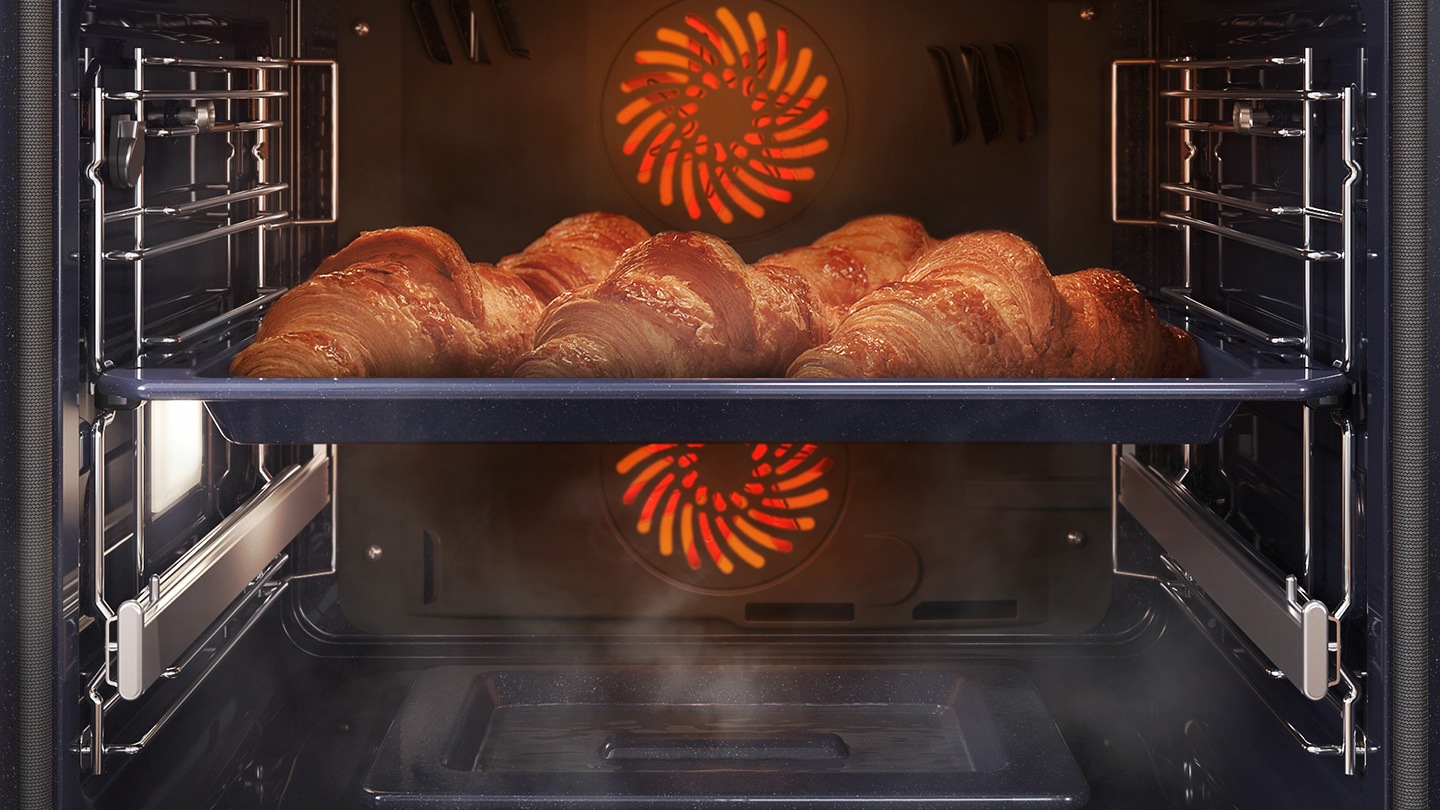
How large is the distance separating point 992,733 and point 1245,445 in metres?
0.39

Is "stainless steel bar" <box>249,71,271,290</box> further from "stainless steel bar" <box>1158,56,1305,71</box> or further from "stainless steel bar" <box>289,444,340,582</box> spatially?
"stainless steel bar" <box>1158,56,1305,71</box>

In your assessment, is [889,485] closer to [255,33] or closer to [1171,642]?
[1171,642]

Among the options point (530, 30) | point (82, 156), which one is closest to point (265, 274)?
point (530, 30)

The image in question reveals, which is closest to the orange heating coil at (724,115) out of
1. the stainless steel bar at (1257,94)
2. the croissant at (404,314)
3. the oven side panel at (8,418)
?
the croissant at (404,314)

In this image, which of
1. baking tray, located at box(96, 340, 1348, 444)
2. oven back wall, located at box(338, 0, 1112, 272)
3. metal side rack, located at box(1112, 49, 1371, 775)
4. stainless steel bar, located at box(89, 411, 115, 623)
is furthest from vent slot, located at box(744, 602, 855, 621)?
stainless steel bar, located at box(89, 411, 115, 623)

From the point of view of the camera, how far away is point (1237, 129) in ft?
4.15

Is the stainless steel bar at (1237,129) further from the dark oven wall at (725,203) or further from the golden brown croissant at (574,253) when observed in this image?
the golden brown croissant at (574,253)

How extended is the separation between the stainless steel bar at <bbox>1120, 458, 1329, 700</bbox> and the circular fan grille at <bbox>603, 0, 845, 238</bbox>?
499mm

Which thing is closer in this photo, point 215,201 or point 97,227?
point 97,227

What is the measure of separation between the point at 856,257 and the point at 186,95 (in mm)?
670

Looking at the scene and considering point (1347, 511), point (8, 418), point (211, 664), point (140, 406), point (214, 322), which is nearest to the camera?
point (8, 418)

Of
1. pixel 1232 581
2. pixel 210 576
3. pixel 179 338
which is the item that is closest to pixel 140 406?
pixel 179 338

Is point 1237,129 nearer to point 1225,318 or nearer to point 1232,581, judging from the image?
point 1225,318

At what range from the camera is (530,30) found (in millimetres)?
1541
